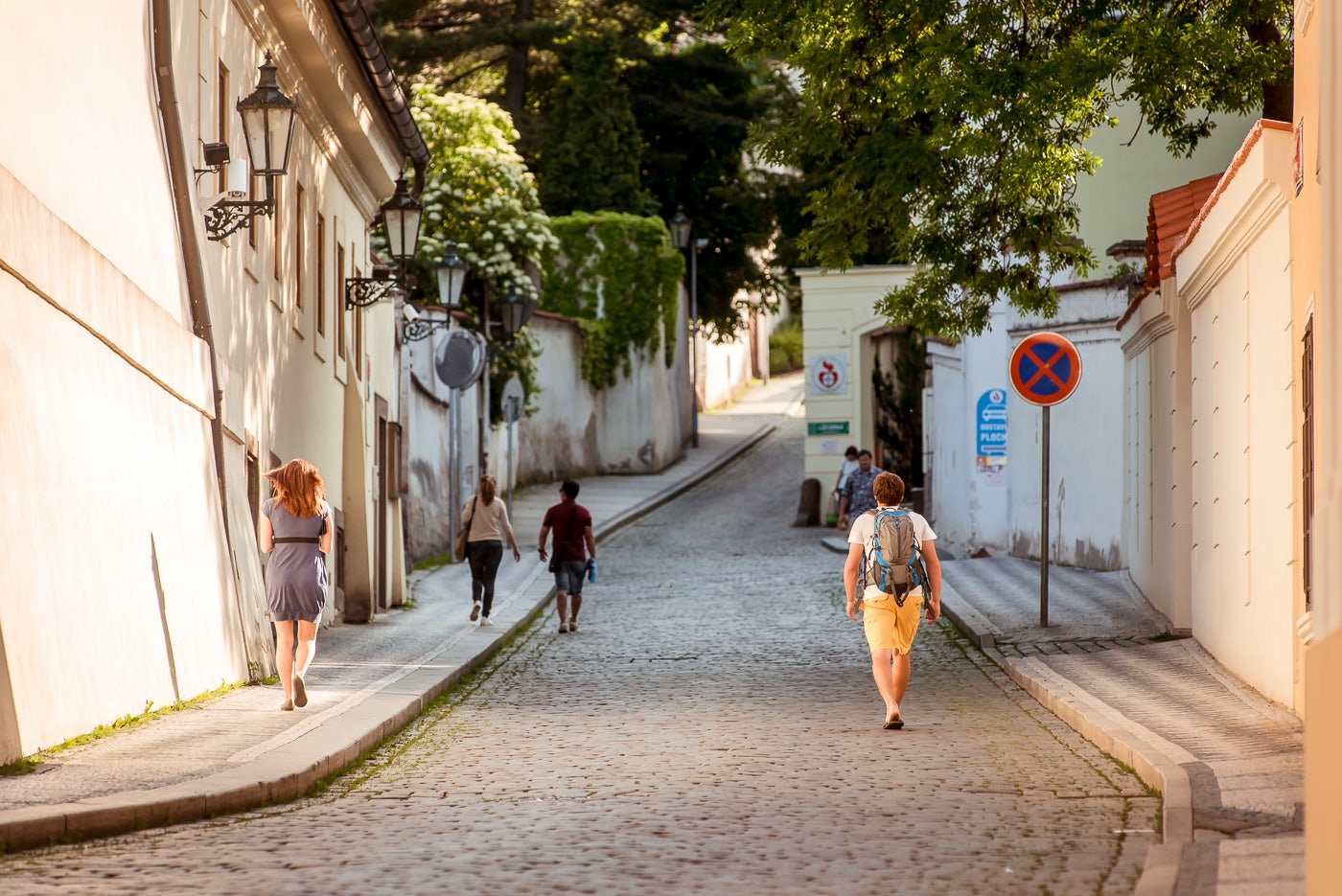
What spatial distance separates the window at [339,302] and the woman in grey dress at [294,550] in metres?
8.89

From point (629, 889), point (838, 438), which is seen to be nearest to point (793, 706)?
point (629, 889)

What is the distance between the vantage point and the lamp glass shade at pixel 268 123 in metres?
13.4

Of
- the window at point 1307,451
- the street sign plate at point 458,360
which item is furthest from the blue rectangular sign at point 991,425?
the window at point 1307,451

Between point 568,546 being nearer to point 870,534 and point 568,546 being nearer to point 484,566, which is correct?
point 484,566

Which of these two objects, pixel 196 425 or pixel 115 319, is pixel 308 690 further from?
pixel 115 319

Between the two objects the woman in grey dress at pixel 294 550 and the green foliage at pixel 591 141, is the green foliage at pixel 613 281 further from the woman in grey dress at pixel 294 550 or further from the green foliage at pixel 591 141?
the woman in grey dress at pixel 294 550

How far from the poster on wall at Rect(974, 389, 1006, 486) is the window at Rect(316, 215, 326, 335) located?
10.1m

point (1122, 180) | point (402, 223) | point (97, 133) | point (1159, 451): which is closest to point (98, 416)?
point (97, 133)

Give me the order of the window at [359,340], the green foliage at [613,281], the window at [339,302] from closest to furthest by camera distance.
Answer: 1. the window at [339,302]
2. the window at [359,340]
3. the green foliage at [613,281]

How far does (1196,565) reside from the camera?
15.3 metres

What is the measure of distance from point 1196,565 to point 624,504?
22.5 metres

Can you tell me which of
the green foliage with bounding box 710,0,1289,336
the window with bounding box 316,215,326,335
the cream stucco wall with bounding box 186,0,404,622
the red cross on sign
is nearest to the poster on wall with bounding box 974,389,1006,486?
the cream stucco wall with bounding box 186,0,404,622

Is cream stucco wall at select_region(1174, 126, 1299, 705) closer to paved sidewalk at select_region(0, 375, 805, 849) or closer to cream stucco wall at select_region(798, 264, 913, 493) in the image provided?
paved sidewalk at select_region(0, 375, 805, 849)

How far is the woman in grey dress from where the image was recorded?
1218 cm
